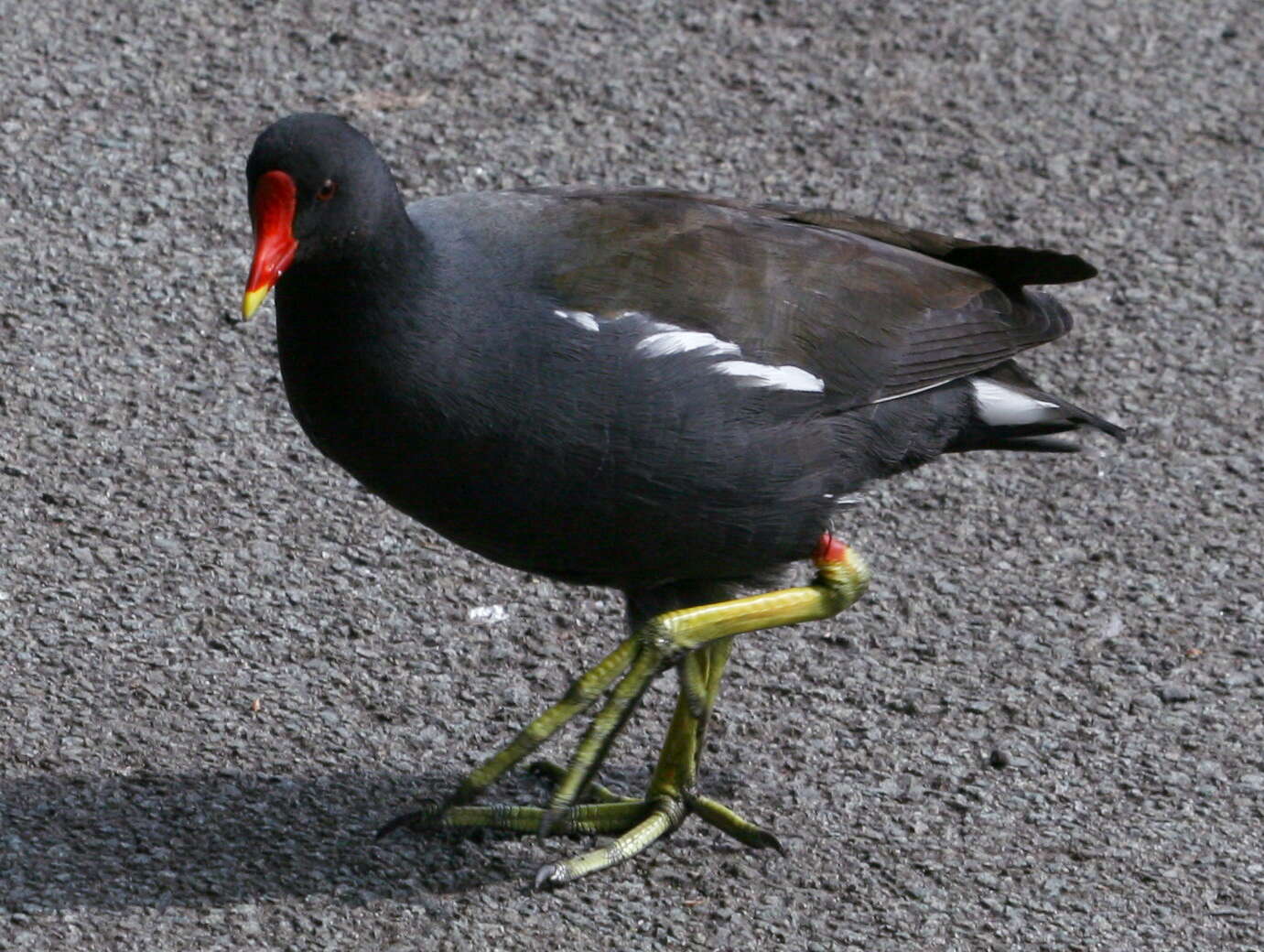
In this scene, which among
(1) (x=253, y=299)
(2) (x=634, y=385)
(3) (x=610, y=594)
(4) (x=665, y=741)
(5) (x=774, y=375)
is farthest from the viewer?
(3) (x=610, y=594)

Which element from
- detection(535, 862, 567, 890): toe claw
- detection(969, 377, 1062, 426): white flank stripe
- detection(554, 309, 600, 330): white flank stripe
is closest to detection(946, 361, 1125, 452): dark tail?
detection(969, 377, 1062, 426): white flank stripe

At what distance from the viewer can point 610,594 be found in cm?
414

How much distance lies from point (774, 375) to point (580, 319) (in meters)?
Result: 0.38

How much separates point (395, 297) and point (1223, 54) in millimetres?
3872

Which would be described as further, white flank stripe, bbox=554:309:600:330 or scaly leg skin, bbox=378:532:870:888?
scaly leg skin, bbox=378:532:870:888

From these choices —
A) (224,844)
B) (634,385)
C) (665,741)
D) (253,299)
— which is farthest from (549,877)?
(253,299)

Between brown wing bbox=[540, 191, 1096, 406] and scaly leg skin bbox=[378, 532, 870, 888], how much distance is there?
364mm

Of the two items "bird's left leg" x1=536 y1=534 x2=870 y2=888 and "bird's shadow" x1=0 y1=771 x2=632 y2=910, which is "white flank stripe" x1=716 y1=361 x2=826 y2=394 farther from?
"bird's shadow" x1=0 y1=771 x2=632 y2=910

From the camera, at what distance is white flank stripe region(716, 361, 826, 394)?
327 centimetres

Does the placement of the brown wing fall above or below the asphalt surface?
above

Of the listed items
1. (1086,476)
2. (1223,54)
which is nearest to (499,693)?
(1086,476)

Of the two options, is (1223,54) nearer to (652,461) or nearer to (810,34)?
(810,34)

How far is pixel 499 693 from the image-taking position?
379 cm

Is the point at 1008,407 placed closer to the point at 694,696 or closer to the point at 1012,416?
the point at 1012,416
